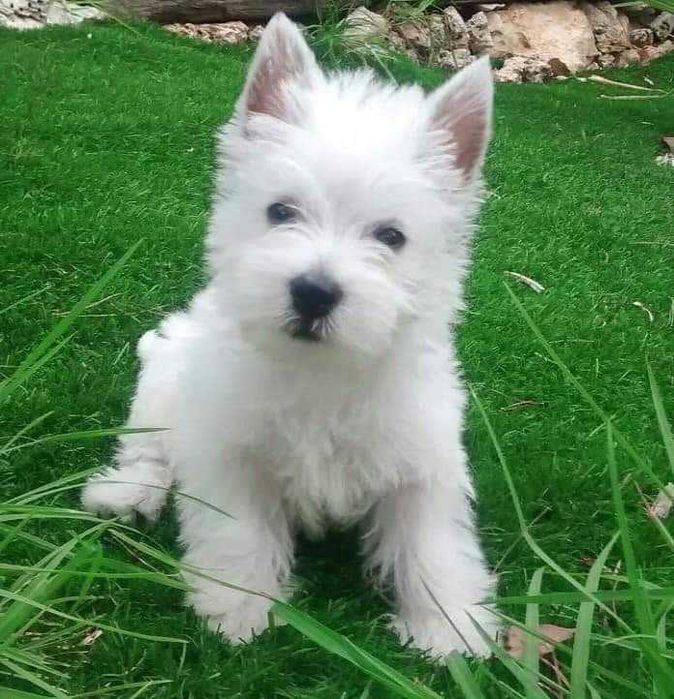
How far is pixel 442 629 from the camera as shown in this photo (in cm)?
283

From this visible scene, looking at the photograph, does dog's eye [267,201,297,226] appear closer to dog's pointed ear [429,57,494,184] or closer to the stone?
dog's pointed ear [429,57,494,184]

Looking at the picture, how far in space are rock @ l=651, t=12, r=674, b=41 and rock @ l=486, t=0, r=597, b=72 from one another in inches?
67.1

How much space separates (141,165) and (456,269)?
170 inches

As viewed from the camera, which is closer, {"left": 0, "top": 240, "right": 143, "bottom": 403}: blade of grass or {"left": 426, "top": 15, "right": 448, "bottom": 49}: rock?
{"left": 0, "top": 240, "right": 143, "bottom": 403}: blade of grass

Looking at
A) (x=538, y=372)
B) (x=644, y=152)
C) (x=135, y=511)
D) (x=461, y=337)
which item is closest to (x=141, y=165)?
(x=461, y=337)

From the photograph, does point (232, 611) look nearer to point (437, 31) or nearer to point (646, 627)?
point (646, 627)

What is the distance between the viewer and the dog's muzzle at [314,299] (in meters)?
2.41

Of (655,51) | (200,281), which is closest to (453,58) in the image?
(655,51)

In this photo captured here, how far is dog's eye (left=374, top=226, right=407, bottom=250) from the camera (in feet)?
8.64

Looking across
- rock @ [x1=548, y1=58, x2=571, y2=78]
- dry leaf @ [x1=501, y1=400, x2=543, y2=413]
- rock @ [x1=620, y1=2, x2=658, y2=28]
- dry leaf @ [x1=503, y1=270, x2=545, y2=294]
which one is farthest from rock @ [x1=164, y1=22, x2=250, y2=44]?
dry leaf @ [x1=501, y1=400, x2=543, y2=413]

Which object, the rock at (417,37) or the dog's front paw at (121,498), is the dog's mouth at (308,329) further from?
the rock at (417,37)

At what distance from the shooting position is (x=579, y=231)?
684cm

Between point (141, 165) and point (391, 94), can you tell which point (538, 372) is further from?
point (141, 165)

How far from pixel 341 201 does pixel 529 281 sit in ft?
11.5
